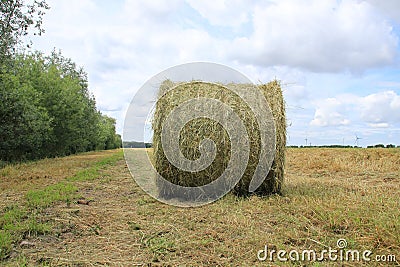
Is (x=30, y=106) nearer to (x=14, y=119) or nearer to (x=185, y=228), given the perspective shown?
(x=14, y=119)

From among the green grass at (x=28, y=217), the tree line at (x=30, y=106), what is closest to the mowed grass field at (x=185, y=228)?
the green grass at (x=28, y=217)

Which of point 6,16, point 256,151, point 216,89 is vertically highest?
point 6,16

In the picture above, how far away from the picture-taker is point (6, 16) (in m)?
12.2

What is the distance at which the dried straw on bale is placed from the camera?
245 inches

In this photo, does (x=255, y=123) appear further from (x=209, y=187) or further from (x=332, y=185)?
(x=332, y=185)

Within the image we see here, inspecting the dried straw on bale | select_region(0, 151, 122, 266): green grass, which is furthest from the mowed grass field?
the dried straw on bale

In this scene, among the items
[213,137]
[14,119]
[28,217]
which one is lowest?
[28,217]

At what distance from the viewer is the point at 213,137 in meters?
6.21

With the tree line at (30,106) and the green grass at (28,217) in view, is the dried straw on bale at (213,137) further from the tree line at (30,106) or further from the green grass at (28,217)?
the tree line at (30,106)

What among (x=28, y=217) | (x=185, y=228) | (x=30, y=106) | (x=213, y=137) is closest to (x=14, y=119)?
(x=30, y=106)

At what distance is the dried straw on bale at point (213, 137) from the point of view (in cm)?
621

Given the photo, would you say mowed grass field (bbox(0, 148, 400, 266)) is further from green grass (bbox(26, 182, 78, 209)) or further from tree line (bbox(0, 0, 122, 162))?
tree line (bbox(0, 0, 122, 162))

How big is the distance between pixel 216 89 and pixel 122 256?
380 cm

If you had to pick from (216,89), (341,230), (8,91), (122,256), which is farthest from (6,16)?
(341,230)
